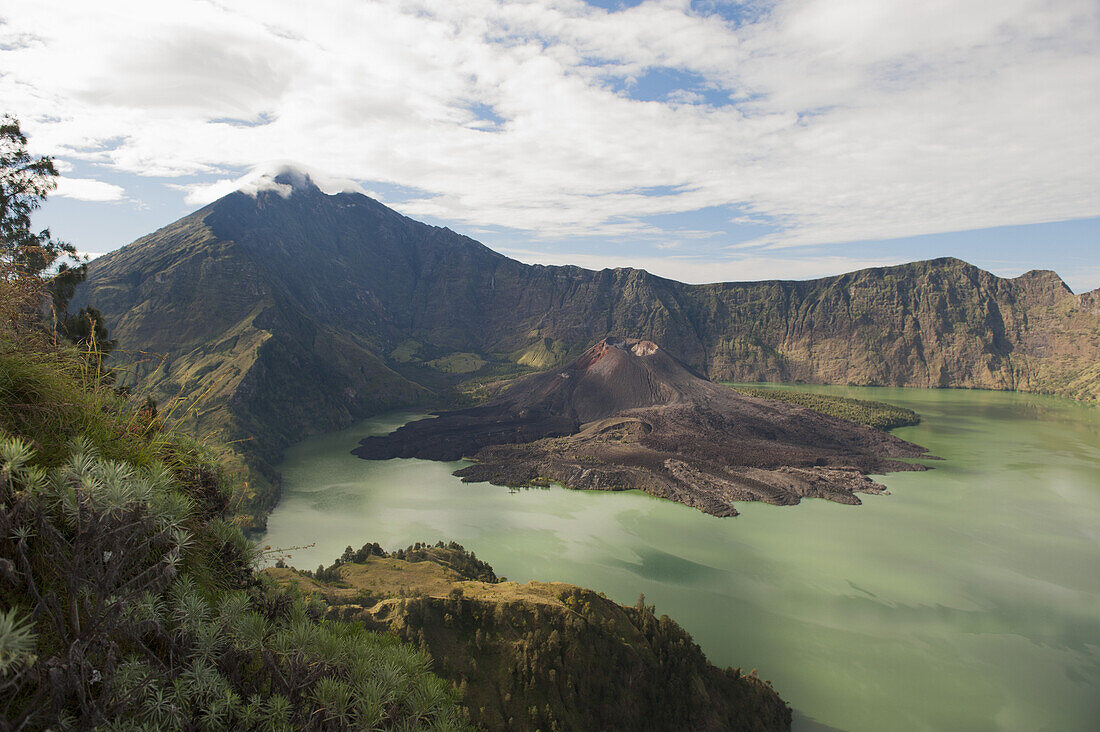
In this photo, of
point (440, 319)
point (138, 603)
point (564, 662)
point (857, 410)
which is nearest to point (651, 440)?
point (857, 410)

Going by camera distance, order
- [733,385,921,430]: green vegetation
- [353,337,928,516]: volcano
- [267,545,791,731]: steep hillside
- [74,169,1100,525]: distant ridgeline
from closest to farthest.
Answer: [267,545,791,731]: steep hillside
[353,337,928,516]: volcano
[733,385,921,430]: green vegetation
[74,169,1100,525]: distant ridgeline

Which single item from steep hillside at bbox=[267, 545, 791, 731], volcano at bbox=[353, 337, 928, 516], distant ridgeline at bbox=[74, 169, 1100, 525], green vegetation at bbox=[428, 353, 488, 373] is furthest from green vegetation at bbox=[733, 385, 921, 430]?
green vegetation at bbox=[428, 353, 488, 373]

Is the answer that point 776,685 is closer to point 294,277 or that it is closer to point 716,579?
point 716,579

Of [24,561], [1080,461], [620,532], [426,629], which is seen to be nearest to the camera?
[24,561]

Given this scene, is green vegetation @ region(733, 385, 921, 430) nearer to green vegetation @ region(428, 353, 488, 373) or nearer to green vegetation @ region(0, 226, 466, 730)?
green vegetation @ region(428, 353, 488, 373)

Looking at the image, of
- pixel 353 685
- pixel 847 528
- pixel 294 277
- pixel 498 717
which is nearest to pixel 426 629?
pixel 498 717

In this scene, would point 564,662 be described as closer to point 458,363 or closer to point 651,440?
point 651,440

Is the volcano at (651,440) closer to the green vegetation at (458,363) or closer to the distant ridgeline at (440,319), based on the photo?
the distant ridgeline at (440,319)
